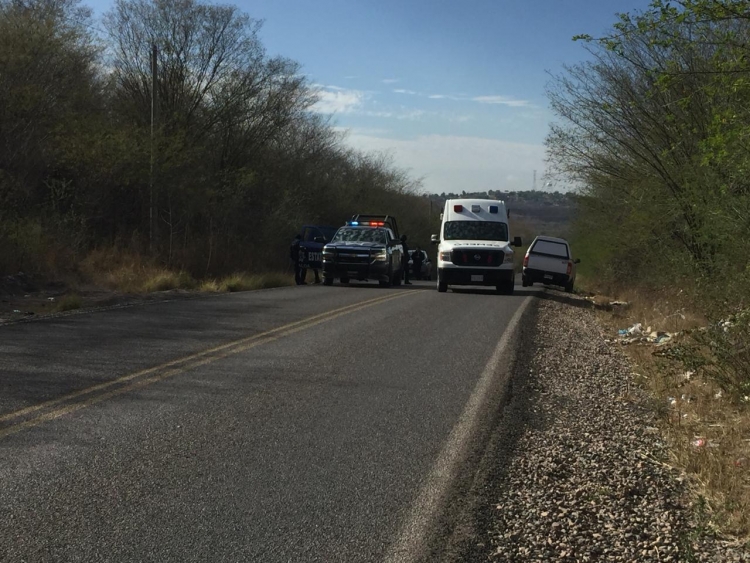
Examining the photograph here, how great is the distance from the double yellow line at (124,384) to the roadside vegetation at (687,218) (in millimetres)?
5063

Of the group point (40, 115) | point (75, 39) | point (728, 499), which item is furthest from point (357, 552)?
point (75, 39)

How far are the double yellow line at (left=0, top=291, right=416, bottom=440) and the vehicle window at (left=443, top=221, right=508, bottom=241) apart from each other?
12874 millimetres

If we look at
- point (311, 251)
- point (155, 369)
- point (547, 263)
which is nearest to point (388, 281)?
point (311, 251)

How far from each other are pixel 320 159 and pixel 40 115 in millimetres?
31313

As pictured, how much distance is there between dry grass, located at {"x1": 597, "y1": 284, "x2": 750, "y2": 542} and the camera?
18.5ft

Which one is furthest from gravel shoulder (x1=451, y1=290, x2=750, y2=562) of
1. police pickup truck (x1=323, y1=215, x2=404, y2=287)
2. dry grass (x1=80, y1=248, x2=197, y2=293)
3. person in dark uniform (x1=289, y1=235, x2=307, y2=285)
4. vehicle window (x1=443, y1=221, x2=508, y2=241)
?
person in dark uniform (x1=289, y1=235, x2=307, y2=285)

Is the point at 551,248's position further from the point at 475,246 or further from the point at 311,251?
the point at 311,251

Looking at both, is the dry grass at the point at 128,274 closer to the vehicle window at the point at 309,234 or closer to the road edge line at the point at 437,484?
the vehicle window at the point at 309,234

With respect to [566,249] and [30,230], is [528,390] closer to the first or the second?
[30,230]

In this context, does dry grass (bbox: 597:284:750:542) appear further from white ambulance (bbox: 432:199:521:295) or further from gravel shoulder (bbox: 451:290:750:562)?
white ambulance (bbox: 432:199:521:295)

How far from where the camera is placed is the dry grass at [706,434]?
5.64 m

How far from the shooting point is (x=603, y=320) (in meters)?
21.0

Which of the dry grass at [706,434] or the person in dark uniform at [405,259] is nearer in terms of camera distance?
the dry grass at [706,434]

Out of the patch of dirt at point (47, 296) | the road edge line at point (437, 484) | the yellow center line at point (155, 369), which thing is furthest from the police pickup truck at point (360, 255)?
the road edge line at point (437, 484)
